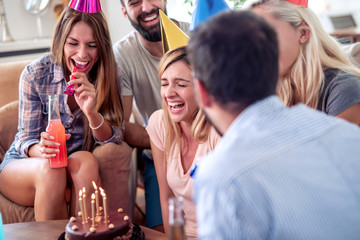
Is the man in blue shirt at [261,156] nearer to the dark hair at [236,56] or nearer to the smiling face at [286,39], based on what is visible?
the dark hair at [236,56]

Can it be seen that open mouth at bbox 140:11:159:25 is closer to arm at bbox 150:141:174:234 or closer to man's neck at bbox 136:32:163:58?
man's neck at bbox 136:32:163:58

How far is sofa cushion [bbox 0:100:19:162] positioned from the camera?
2502 millimetres

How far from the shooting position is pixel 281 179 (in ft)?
2.74

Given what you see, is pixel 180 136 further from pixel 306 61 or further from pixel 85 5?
pixel 85 5

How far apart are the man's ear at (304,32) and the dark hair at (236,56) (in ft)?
2.79

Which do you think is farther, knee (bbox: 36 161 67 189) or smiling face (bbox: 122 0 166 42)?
smiling face (bbox: 122 0 166 42)

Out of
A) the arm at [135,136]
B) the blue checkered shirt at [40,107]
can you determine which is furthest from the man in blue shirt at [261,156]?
the arm at [135,136]

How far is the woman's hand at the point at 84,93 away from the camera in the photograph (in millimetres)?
2059

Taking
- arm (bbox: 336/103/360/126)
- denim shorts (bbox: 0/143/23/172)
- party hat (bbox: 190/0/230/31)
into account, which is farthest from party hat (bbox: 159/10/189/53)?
denim shorts (bbox: 0/143/23/172)

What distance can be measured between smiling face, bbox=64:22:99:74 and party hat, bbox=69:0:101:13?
7 cm

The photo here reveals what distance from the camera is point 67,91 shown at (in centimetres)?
210

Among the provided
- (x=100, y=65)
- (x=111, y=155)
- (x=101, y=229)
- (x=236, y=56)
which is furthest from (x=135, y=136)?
(x=236, y=56)

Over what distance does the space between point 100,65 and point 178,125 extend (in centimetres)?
59

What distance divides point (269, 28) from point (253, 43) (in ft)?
0.22
